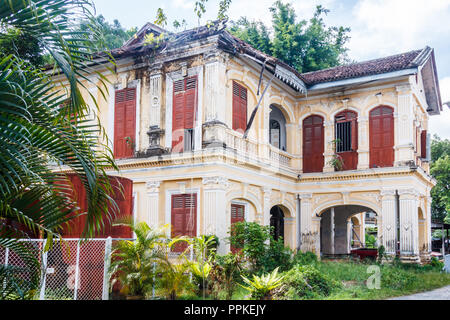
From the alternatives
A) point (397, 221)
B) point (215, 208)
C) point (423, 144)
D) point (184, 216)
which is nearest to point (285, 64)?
point (215, 208)

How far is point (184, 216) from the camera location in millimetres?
11836

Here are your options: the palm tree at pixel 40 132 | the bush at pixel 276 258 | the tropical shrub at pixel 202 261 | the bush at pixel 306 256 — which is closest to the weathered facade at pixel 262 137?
the tropical shrub at pixel 202 261

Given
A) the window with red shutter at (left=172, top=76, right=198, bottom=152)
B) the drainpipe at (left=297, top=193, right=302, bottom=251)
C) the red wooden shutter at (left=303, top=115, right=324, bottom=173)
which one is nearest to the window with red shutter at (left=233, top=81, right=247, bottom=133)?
the window with red shutter at (left=172, top=76, right=198, bottom=152)

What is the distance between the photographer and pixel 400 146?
14.0m

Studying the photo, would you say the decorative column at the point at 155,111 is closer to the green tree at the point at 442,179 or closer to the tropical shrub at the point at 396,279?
the tropical shrub at the point at 396,279

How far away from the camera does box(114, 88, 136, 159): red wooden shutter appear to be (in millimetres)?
12914

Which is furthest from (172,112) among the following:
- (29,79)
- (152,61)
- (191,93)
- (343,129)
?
(29,79)

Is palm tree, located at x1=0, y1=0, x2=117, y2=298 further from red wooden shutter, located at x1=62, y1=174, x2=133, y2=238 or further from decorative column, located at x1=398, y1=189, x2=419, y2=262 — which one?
decorative column, located at x1=398, y1=189, x2=419, y2=262

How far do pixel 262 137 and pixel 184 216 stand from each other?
3254mm

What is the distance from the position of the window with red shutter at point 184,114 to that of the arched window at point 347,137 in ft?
17.7

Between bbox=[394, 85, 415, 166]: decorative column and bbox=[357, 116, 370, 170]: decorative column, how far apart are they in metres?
0.89

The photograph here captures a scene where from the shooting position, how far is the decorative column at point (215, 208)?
11.2m

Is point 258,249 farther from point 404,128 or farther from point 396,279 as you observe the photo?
point 404,128
